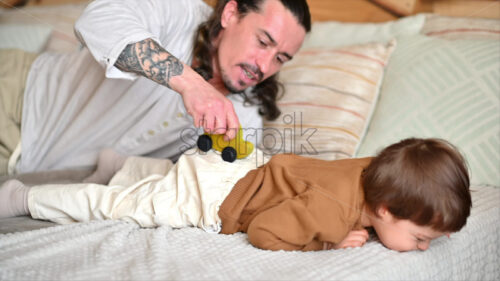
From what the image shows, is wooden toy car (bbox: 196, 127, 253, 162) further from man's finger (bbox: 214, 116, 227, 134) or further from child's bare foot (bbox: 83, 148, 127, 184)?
child's bare foot (bbox: 83, 148, 127, 184)

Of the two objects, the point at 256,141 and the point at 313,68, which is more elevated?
the point at 313,68

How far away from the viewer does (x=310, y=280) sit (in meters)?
0.65

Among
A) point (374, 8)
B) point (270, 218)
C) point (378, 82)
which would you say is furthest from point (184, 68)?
point (374, 8)

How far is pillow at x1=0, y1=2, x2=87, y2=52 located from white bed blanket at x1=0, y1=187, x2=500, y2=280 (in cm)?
121

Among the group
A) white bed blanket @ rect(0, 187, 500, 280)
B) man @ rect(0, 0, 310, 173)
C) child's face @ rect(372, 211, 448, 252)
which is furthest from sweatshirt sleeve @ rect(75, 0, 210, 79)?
child's face @ rect(372, 211, 448, 252)

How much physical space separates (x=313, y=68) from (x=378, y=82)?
0.21 m

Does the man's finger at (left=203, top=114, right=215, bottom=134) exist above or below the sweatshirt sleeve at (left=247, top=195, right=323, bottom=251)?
above

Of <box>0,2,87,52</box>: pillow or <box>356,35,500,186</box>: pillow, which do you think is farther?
<box>0,2,87,52</box>: pillow

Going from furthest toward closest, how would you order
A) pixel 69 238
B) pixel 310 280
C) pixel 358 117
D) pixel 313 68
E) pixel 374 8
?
pixel 374 8 < pixel 313 68 < pixel 358 117 < pixel 69 238 < pixel 310 280

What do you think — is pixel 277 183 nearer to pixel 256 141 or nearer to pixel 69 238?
pixel 69 238

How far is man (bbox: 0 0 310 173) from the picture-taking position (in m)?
1.21

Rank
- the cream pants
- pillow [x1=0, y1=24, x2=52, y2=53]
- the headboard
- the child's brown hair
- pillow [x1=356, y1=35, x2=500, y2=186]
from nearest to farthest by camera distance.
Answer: the child's brown hair → the cream pants → pillow [x1=356, y1=35, x2=500, y2=186] → the headboard → pillow [x1=0, y1=24, x2=52, y2=53]

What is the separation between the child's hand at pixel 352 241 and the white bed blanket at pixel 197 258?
0.02 metres

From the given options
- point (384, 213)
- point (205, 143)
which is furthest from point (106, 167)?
point (384, 213)
